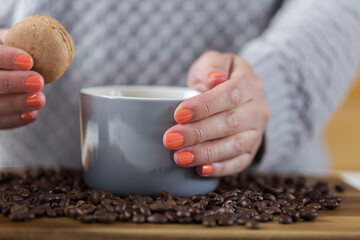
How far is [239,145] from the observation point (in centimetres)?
80

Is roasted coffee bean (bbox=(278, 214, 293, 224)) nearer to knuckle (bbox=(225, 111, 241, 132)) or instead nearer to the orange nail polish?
knuckle (bbox=(225, 111, 241, 132))

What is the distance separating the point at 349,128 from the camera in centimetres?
215

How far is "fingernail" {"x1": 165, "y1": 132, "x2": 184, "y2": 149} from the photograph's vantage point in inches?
26.7

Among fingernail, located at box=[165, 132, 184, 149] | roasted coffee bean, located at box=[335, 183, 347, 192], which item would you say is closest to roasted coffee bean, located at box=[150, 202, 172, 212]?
fingernail, located at box=[165, 132, 184, 149]

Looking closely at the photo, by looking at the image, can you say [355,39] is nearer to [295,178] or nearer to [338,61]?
[338,61]

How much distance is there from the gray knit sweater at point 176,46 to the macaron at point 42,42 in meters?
0.44

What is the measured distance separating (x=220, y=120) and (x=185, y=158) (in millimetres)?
107

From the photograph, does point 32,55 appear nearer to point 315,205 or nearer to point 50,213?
point 50,213

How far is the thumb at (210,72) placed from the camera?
0.80m

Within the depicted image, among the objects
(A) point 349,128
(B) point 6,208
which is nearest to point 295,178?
(B) point 6,208

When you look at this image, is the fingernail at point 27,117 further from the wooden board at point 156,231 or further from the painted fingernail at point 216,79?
the painted fingernail at point 216,79

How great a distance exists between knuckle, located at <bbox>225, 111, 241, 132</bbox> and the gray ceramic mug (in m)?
0.11

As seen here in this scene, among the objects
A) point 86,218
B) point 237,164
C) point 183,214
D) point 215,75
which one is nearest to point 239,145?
point 237,164

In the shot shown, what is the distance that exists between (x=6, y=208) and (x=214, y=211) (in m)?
0.32
